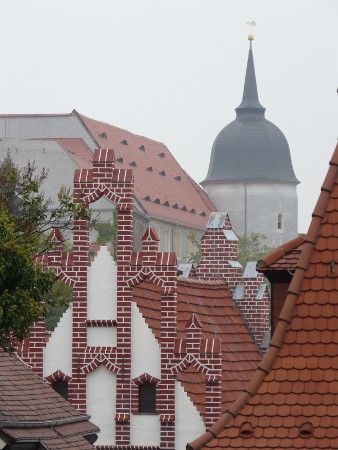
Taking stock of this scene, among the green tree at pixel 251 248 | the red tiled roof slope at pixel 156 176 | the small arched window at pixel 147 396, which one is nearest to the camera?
the small arched window at pixel 147 396

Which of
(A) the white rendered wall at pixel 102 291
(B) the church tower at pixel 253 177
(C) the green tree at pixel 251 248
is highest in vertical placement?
(B) the church tower at pixel 253 177

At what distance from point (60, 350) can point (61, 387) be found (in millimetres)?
588

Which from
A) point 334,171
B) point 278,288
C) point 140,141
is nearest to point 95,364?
point 278,288

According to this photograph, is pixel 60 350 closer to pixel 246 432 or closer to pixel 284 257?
pixel 284 257

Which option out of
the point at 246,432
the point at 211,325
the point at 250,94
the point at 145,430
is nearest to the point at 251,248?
the point at 250,94

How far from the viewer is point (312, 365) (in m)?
14.9

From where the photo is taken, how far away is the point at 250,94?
179625mm

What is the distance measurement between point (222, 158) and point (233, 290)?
142m

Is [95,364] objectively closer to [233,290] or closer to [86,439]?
[86,439]

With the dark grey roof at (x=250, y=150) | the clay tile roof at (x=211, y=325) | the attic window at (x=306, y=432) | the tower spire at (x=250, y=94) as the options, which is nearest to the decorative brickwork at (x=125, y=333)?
the clay tile roof at (x=211, y=325)

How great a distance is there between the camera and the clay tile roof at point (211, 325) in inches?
1238

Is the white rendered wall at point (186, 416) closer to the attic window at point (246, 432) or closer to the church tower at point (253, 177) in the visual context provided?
the attic window at point (246, 432)

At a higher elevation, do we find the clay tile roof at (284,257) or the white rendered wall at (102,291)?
the white rendered wall at (102,291)

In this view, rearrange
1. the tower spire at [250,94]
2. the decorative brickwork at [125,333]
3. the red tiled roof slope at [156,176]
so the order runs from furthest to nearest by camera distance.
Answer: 1. the tower spire at [250,94]
2. the red tiled roof slope at [156,176]
3. the decorative brickwork at [125,333]
